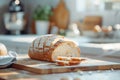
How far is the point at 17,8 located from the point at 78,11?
0.61 metres

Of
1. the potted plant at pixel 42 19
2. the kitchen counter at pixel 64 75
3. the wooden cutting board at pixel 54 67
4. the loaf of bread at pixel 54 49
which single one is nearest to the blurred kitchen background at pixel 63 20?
the potted plant at pixel 42 19

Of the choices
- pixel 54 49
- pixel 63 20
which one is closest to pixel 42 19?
pixel 63 20

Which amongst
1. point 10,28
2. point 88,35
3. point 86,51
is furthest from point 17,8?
point 86,51

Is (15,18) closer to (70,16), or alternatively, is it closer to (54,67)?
(70,16)

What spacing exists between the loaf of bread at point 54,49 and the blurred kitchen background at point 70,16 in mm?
1362

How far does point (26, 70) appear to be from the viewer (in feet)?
4.19

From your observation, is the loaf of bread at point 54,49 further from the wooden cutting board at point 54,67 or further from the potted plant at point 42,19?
the potted plant at point 42,19

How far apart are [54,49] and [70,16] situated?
196 centimetres

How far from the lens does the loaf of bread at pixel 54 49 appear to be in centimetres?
143

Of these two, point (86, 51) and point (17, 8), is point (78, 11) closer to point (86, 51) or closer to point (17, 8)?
→ point (17, 8)

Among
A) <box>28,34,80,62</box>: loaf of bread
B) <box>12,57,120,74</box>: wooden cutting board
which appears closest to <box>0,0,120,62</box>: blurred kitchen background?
<box>28,34,80,62</box>: loaf of bread

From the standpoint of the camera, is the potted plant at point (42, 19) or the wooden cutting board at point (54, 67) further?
the potted plant at point (42, 19)

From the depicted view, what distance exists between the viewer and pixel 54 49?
1.43m

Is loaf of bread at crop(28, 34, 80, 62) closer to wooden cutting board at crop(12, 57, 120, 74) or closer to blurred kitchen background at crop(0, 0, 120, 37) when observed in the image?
wooden cutting board at crop(12, 57, 120, 74)
